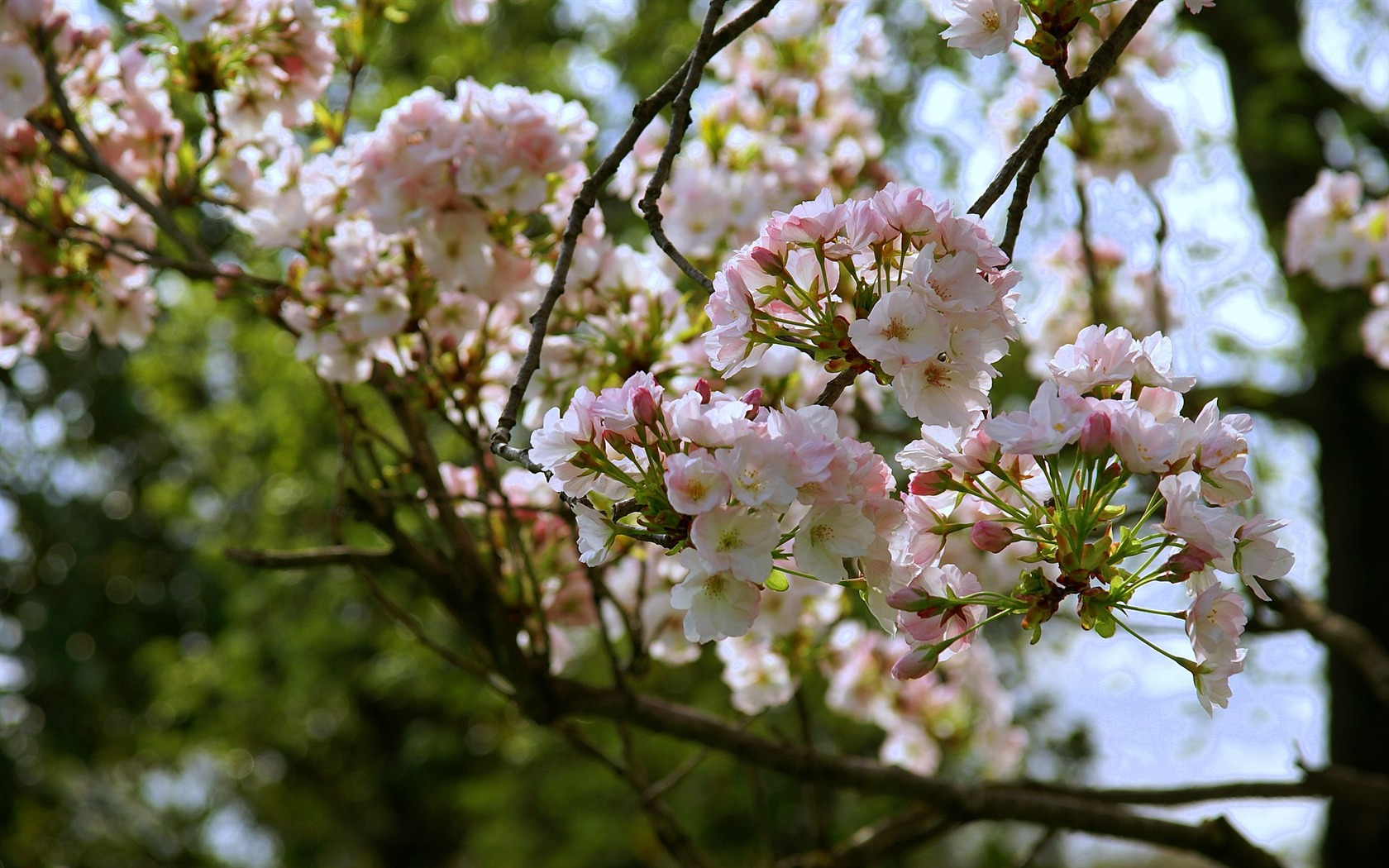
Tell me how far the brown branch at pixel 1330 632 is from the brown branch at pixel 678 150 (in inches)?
78.1

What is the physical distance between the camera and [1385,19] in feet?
15.2

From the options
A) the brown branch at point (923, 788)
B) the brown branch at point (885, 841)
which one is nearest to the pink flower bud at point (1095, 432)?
the brown branch at point (923, 788)

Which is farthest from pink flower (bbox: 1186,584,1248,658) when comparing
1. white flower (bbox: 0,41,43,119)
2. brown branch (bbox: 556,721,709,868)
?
white flower (bbox: 0,41,43,119)

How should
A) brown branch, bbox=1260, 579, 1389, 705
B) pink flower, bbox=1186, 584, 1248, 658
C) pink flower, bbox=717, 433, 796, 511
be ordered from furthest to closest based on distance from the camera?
brown branch, bbox=1260, 579, 1389, 705 < pink flower, bbox=1186, 584, 1248, 658 < pink flower, bbox=717, 433, 796, 511

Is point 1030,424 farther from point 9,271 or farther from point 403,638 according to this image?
point 403,638

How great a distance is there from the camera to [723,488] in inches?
38.0

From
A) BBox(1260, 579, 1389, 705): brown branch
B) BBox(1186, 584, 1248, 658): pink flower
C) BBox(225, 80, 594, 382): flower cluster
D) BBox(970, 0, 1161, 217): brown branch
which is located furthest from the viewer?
BBox(1260, 579, 1389, 705): brown branch

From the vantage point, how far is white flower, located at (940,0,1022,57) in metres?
1.26

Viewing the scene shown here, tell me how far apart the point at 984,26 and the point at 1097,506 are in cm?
57

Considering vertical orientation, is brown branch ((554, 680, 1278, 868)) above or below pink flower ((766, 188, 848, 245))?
below

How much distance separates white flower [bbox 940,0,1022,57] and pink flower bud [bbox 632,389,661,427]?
563mm

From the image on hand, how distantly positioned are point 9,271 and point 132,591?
31.9ft

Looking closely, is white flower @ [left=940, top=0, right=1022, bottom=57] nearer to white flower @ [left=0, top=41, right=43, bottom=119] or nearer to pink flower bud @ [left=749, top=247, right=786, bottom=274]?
pink flower bud @ [left=749, top=247, right=786, bottom=274]

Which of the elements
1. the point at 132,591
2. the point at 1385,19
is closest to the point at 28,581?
the point at 132,591
